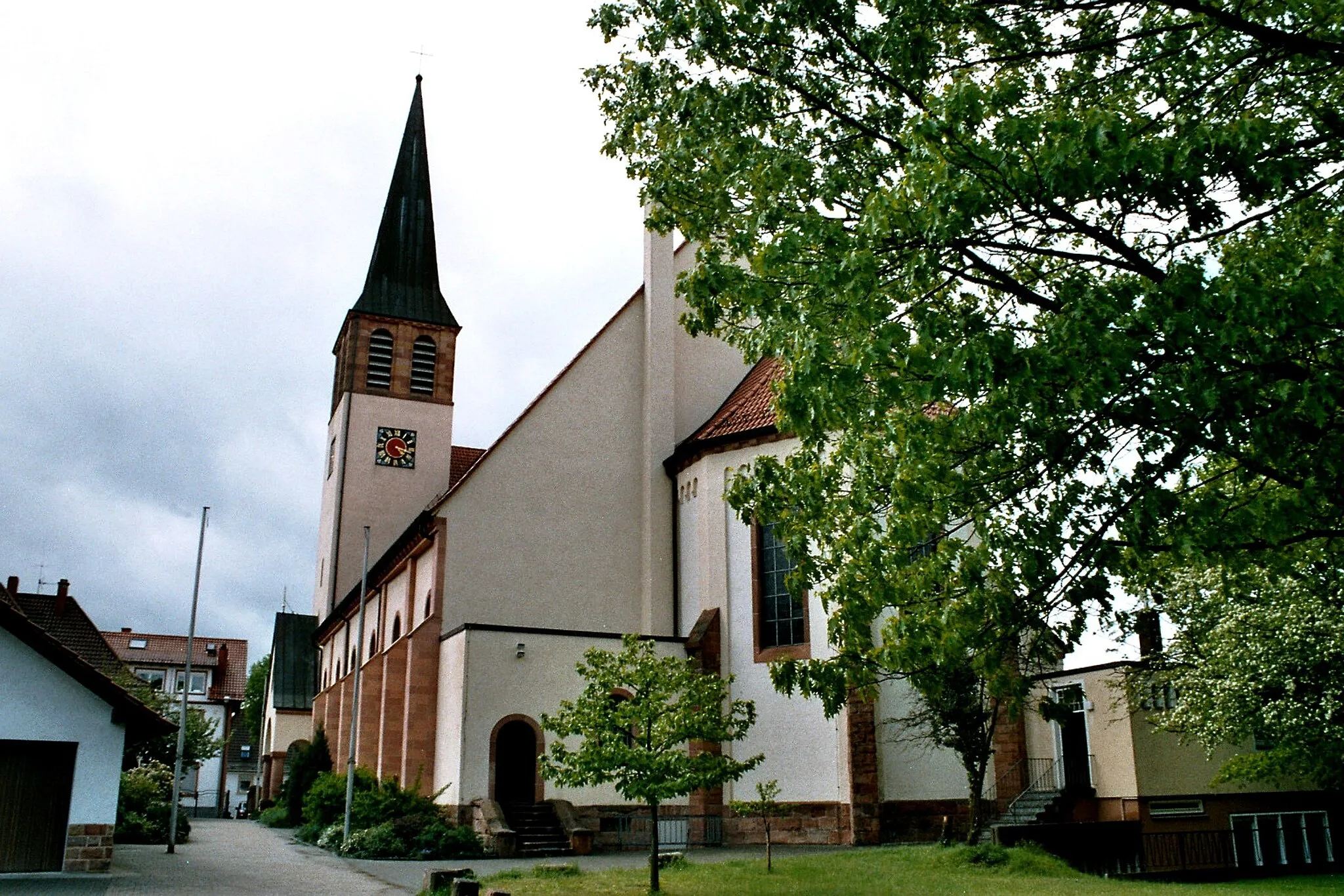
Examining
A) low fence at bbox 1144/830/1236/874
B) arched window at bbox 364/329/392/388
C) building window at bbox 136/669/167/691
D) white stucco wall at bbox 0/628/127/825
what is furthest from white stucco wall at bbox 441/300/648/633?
building window at bbox 136/669/167/691

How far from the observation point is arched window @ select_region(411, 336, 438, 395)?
44.2 m

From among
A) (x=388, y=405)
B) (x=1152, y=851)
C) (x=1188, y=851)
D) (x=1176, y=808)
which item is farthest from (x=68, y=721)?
(x=388, y=405)

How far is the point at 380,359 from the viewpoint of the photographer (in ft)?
144

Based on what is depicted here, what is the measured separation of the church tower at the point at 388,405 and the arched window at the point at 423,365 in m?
0.03

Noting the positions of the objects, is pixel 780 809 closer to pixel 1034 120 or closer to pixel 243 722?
pixel 1034 120

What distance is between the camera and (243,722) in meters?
93.9

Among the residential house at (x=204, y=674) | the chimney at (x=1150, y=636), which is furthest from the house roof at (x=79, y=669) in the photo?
the residential house at (x=204, y=674)

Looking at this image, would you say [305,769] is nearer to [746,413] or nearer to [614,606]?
[614,606]

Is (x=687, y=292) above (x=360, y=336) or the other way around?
the other way around

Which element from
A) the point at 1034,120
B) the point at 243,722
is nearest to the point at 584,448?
the point at 1034,120

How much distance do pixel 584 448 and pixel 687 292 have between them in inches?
822

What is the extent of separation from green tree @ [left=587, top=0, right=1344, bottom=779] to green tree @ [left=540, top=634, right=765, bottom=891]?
6.20 m

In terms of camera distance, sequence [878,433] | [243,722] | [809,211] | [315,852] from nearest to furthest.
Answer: [809,211] → [878,433] → [315,852] → [243,722]

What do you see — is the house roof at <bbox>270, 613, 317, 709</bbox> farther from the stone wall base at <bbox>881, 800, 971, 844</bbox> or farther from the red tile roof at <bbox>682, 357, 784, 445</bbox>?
the stone wall base at <bbox>881, 800, 971, 844</bbox>
